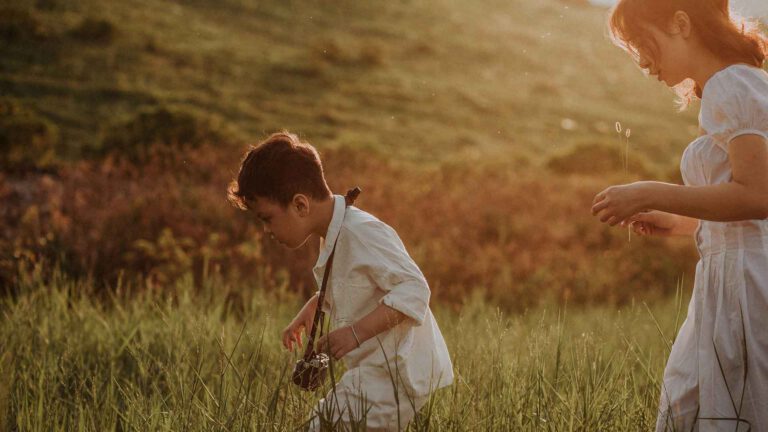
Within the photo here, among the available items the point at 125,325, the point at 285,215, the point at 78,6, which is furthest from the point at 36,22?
the point at 285,215

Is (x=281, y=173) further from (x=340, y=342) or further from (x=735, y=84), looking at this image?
(x=735, y=84)

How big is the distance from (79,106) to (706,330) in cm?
1847

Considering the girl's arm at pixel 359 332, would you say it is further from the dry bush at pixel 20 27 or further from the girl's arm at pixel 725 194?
the dry bush at pixel 20 27

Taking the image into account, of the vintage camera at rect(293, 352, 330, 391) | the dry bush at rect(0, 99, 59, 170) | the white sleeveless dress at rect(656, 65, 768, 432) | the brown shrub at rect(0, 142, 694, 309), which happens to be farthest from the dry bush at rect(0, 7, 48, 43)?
the white sleeveless dress at rect(656, 65, 768, 432)

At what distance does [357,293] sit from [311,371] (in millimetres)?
285

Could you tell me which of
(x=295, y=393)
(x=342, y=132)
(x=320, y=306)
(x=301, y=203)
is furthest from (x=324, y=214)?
(x=342, y=132)

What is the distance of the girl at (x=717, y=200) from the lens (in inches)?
79.4

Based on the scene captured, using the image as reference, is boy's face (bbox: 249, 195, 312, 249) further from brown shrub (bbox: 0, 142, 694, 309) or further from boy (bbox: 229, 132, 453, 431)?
brown shrub (bbox: 0, 142, 694, 309)

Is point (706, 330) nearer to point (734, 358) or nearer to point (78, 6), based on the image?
point (734, 358)

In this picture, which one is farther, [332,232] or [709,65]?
[332,232]

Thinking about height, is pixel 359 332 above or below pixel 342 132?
above

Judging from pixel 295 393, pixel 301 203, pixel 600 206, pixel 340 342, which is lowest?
pixel 295 393

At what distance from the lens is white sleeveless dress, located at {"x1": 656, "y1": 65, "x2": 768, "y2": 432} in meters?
2.07

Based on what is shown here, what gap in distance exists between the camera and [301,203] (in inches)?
99.7
